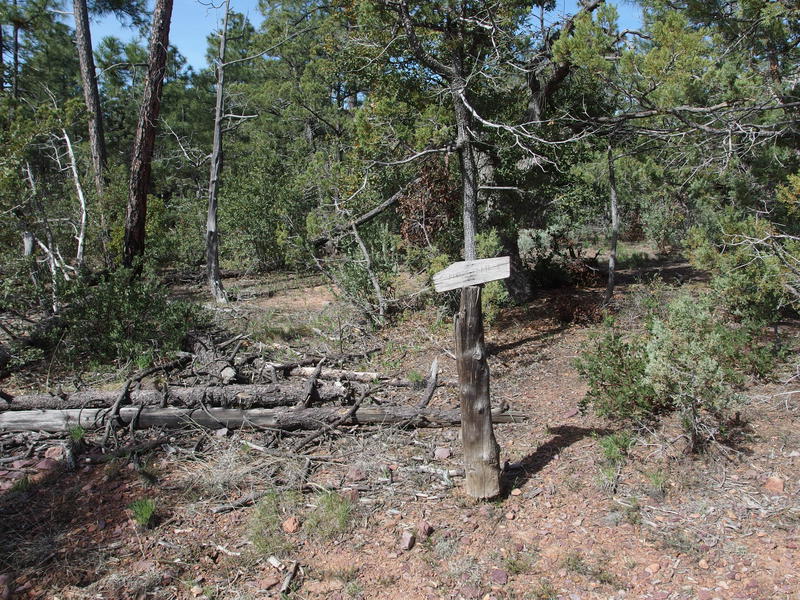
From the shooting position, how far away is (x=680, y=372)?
3957 millimetres

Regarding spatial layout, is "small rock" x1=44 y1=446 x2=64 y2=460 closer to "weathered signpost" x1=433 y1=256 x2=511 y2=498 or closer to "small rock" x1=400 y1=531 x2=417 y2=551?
"small rock" x1=400 y1=531 x2=417 y2=551

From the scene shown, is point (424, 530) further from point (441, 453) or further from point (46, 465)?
point (46, 465)

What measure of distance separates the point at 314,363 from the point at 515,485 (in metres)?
Result: 3.19

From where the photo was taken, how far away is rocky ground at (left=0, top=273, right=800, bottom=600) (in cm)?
306

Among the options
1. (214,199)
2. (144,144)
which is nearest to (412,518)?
(144,144)

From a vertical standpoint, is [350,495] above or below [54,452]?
below

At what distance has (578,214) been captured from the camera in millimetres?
8742

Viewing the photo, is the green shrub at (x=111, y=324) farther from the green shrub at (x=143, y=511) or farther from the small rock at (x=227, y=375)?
the green shrub at (x=143, y=511)

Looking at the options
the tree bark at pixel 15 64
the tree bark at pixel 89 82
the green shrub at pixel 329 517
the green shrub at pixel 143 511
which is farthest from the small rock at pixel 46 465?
the tree bark at pixel 15 64

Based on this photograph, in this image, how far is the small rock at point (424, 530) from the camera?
3.48m

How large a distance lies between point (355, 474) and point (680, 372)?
8.47 feet

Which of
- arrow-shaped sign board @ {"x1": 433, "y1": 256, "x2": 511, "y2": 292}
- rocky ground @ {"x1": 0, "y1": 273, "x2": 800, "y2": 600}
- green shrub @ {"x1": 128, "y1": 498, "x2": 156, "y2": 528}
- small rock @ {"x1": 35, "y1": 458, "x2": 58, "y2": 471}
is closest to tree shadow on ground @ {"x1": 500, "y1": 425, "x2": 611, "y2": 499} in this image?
rocky ground @ {"x1": 0, "y1": 273, "x2": 800, "y2": 600}

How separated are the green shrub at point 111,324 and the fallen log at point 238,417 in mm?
1675

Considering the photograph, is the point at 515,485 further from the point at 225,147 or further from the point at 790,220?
the point at 225,147
